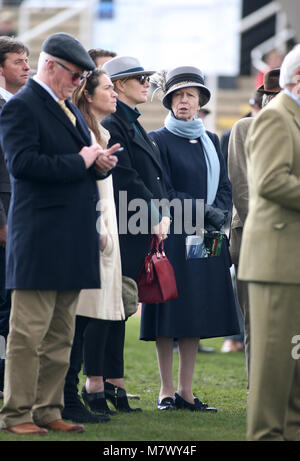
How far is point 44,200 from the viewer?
188 inches

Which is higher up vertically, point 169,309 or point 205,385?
point 169,309

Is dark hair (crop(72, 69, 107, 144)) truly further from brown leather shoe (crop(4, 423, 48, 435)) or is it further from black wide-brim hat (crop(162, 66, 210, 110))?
brown leather shoe (crop(4, 423, 48, 435))

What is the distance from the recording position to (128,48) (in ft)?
61.3

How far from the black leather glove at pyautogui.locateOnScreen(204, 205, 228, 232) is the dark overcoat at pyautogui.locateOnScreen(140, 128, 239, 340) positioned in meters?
0.15

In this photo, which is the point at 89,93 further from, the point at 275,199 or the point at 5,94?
the point at 275,199

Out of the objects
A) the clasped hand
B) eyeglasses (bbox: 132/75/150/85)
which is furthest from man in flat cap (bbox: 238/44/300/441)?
eyeglasses (bbox: 132/75/150/85)

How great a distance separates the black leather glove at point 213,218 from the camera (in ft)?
20.4

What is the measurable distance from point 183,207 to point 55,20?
13956 mm

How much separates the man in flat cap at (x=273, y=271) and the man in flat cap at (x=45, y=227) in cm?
90

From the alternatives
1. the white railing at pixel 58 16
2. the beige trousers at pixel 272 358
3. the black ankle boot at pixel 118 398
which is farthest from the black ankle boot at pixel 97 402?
the white railing at pixel 58 16

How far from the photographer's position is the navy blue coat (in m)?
4.75
